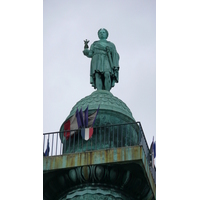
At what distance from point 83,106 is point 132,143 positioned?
241 cm

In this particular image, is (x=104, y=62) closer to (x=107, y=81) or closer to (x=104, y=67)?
(x=104, y=67)

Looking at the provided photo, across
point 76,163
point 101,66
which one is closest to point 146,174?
point 76,163

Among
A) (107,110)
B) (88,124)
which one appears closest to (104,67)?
(107,110)

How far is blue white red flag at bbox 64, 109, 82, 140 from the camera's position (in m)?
22.6

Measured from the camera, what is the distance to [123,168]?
21219 mm

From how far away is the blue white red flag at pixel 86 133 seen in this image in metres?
21.9

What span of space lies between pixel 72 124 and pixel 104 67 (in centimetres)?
446

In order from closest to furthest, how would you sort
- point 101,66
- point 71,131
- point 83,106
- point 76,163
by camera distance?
point 76,163, point 71,131, point 83,106, point 101,66

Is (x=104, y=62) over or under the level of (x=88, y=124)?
over

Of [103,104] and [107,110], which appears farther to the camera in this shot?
[103,104]

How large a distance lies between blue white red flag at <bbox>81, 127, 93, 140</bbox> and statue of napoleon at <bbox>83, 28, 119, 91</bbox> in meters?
4.61

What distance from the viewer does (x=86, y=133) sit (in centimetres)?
2200

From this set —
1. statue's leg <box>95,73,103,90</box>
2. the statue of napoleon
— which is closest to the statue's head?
→ the statue of napoleon

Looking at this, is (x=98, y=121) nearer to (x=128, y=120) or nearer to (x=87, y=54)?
(x=128, y=120)
